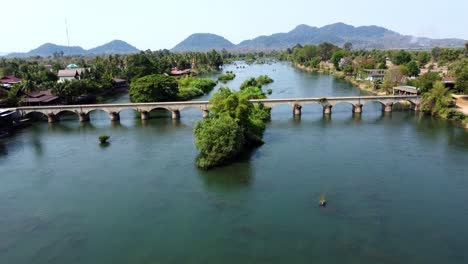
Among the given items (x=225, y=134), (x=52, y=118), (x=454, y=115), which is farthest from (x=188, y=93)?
(x=454, y=115)

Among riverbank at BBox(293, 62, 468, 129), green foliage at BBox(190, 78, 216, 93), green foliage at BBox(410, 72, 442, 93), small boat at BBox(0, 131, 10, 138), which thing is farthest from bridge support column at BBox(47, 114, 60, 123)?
green foliage at BBox(410, 72, 442, 93)

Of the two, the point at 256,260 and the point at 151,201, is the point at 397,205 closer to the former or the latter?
the point at 256,260

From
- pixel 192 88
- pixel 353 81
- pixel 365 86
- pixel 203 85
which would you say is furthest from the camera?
pixel 353 81

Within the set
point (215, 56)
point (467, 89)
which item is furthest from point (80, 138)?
point (215, 56)

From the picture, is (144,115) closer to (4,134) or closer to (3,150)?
(4,134)

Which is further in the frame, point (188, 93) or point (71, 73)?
point (71, 73)
